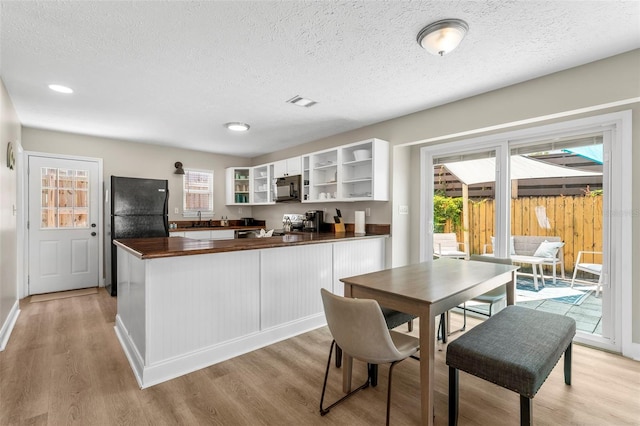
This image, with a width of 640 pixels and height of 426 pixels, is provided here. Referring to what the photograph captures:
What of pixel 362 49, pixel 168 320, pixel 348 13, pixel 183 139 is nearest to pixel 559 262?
pixel 362 49

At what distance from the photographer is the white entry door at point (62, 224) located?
4363 millimetres

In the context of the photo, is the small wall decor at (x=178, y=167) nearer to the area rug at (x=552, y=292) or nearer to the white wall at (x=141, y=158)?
the white wall at (x=141, y=158)

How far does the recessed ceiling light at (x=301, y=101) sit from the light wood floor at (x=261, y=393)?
2.45 meters

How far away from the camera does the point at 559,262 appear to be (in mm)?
3115

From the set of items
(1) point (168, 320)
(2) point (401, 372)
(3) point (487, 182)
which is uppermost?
(3) point (487, 182)

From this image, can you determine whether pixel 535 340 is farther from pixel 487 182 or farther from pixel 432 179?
pixel 432 179

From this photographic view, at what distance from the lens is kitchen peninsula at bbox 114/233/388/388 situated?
2.23 m

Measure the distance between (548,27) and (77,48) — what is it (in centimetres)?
321

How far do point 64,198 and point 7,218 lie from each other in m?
1.80

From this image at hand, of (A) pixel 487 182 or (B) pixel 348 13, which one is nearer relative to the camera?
(B) pixel 348 13

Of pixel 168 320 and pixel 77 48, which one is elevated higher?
pixel 77 48

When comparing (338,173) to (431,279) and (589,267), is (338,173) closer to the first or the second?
(431,279)

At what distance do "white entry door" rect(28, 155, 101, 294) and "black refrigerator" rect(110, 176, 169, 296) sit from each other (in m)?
0.54

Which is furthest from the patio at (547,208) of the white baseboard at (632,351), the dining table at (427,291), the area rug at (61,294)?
the area rug at (61,294)
